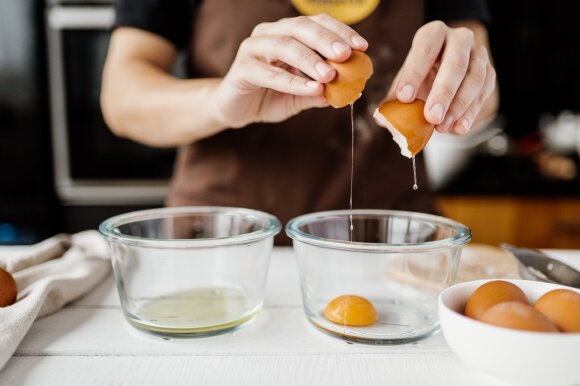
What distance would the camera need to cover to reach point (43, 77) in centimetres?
206

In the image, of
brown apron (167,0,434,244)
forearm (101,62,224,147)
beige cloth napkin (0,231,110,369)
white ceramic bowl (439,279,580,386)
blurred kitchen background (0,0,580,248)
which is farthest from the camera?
blurred kitchen background (0,0,580,248)

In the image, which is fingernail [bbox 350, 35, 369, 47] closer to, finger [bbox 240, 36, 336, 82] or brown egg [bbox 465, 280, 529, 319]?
finger [bbox 240, 36, 336, 82]

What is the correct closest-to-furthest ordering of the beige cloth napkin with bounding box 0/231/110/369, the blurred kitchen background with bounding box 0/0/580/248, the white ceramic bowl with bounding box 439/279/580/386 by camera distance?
the white ceramic bowl with bounding box 439/279/580/386 < the beige cloth napkin with bounding box 0/231/110/369 < the blurred kitchen background with bounding box 0/0/580/248

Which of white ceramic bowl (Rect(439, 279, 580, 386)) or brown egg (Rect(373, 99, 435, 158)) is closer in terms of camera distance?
white ceramic bowl (Rect(439, 279, 580, 386))

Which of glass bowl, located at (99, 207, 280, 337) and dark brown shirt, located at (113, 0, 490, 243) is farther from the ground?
dark brown shirt, located at (113, 0, 490, 243)

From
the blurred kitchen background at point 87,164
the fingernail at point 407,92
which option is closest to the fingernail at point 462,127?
the fingernail at point 407,92

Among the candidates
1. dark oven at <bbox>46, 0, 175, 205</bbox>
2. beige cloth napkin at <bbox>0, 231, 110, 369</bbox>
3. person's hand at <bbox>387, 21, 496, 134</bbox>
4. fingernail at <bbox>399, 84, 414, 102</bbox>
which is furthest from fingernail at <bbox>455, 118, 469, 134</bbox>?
dark oven at <bbox>46, 0, 175, 205</bbox>

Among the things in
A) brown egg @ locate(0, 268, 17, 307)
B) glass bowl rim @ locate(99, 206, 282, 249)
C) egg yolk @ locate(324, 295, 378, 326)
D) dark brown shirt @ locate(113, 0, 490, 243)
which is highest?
dark brown shirt @ locate(113, 0, 490, 243)

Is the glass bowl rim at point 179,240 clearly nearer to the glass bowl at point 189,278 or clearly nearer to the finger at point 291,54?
the glass bowl at point 189,278

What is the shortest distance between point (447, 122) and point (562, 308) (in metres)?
0.29

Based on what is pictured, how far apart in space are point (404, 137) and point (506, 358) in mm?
297

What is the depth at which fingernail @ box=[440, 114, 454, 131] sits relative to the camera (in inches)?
29.1

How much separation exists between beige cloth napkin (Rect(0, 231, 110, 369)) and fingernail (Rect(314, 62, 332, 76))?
1.58ft

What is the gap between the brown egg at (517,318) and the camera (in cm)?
53
